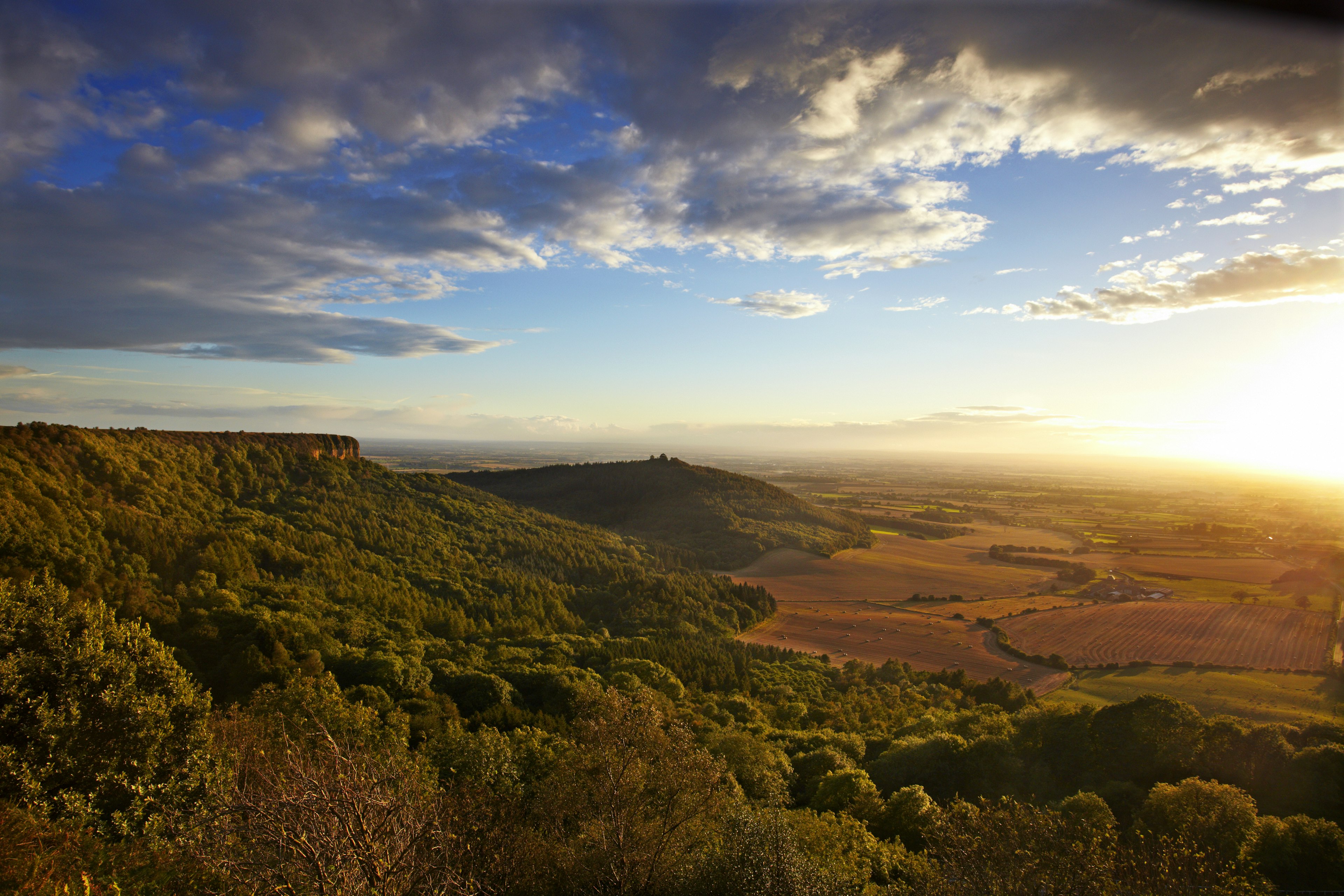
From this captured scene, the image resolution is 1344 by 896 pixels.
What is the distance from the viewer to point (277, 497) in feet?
172

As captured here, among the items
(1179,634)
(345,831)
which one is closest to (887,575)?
(1179,634)

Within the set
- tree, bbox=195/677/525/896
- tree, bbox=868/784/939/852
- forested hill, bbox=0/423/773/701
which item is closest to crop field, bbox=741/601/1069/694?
forested hill, bbox=0/423/773/701

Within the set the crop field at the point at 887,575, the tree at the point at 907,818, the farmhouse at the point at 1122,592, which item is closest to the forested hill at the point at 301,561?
the crop field at the point at 887,575

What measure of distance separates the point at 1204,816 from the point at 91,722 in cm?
2907

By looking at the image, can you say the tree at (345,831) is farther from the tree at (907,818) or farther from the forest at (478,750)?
the tree at (907,818)

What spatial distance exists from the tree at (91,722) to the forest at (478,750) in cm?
7

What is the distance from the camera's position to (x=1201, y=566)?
67000 millimetres

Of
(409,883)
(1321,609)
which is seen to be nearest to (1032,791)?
(409,883)

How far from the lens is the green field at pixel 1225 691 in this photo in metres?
31.5

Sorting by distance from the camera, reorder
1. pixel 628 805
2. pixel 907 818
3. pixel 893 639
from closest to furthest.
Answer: pixel 628 805 → pixel 907 818 → pixel 893 639

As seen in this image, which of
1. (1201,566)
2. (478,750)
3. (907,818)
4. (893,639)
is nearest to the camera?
(478,750)

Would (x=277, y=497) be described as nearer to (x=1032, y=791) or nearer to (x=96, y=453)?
(x=96, y=453)

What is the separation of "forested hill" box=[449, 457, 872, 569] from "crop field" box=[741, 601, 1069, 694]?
22.5 m

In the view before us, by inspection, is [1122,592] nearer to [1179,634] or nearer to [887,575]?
[1179,634]
